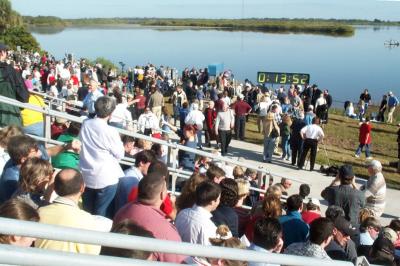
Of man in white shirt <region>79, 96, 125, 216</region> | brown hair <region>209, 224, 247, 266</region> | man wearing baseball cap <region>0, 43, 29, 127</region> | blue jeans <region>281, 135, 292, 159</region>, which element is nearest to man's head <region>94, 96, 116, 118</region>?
man in white shirt <region>79, 96, 125, 216</region>

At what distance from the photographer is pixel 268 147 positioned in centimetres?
1304

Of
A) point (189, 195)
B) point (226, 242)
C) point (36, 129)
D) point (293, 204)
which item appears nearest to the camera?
point (226, 242)

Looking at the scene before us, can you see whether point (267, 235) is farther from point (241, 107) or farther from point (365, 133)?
point (365, 133)

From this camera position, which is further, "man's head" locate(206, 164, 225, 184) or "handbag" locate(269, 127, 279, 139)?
"handbag" locate(269, 127, 279, 139)

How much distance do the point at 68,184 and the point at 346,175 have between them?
418cm

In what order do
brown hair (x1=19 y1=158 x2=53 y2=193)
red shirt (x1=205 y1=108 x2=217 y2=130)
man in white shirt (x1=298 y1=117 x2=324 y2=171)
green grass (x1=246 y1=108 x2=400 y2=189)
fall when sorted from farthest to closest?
green grass (x1=246 y1=108 x2=400 y2=189), red shirt (x1=205 y1=108 x2=217 y2=130), man in white shirt (x1=298 y1=117 x2=324 y2=171), brown hair (x1=19 y1=158 x2=53 y2=193)

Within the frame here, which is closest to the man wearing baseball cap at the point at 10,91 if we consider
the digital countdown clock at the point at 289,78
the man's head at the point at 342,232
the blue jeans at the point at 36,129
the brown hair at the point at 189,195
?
the blue jeans at the point at 36,129

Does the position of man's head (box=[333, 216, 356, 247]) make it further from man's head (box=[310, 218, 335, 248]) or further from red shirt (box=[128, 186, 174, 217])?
red shirt (box=[128, 186, 174, 217])

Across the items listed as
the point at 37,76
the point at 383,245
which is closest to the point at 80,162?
the point at 383,245

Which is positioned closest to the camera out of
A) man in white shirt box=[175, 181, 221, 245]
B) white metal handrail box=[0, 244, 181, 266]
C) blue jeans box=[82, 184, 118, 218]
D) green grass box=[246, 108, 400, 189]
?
white metal handrail box=[0, 244, 181, 266]

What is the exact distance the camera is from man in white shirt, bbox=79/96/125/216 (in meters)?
4.86

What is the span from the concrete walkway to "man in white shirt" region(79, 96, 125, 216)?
17.1 ft

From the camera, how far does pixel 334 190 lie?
6676 millimetres

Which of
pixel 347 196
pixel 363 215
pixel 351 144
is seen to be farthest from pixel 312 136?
pixel 363 215
